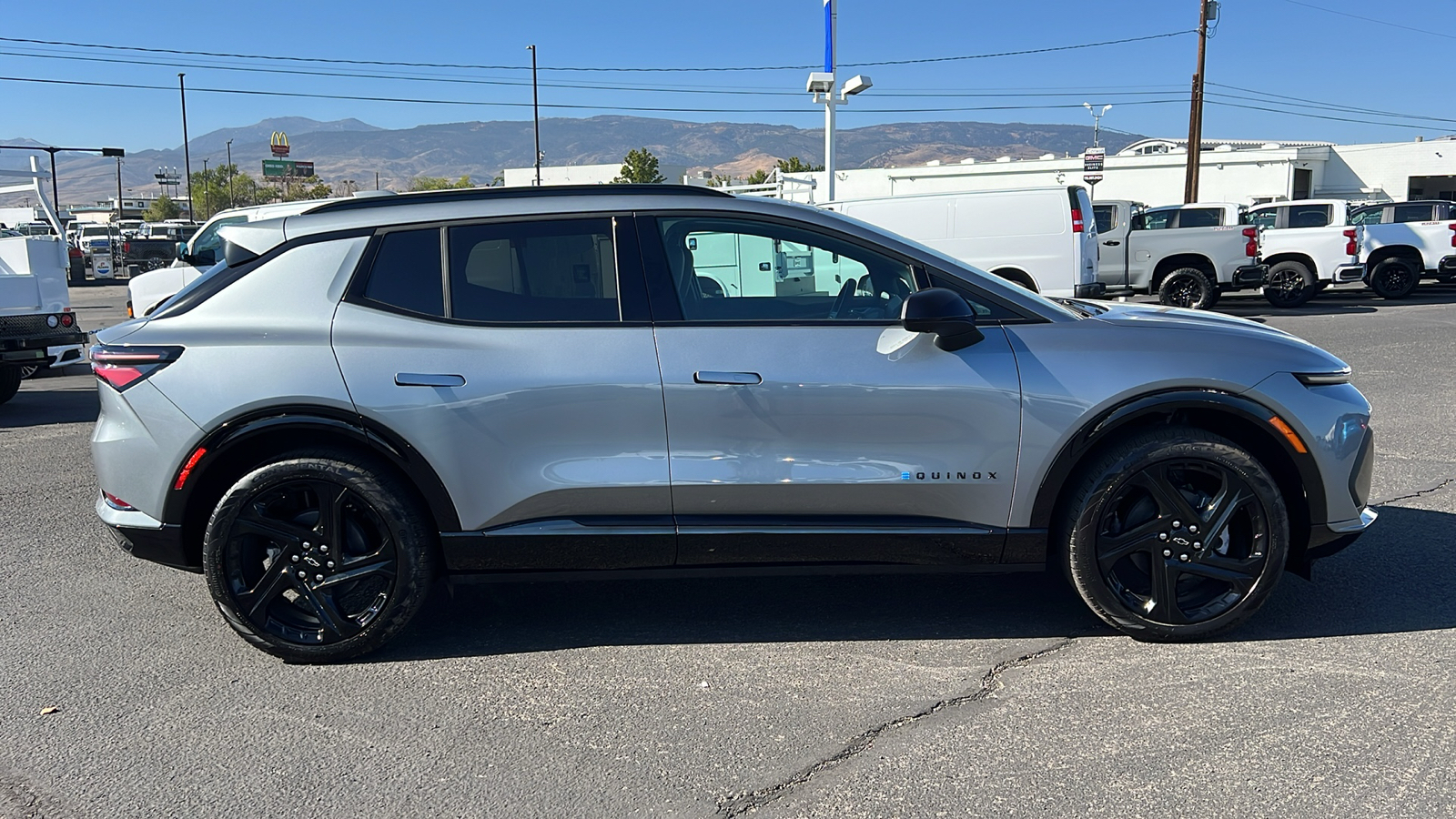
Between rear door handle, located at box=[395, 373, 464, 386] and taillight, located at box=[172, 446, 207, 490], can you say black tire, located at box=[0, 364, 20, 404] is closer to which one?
taillight, located at box=[172, 446, 207, 490]

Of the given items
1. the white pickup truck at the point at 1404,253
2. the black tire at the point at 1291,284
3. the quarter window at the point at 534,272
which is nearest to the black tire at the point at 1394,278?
the white pickup truck at the point at 1404,253

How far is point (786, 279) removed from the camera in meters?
3.97

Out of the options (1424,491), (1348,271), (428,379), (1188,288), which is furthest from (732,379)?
(1348,271)

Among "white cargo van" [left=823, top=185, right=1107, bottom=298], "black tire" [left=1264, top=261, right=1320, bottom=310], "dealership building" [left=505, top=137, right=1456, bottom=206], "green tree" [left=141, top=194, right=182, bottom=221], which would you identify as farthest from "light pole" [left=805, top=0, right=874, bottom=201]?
"green tree" [left=141, top=194, right=182, bottom=221]

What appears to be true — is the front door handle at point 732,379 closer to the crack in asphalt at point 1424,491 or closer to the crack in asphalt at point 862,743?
the crack in asphalt at point 862,743

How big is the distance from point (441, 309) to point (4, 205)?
15.0 meters

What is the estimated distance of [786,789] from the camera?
2.96m

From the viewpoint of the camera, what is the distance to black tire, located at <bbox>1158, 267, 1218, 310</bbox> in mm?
17562

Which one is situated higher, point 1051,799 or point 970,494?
point 970,494

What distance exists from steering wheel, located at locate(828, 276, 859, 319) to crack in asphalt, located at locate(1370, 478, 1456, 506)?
3619 mm

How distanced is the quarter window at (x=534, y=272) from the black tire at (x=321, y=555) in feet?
2.36

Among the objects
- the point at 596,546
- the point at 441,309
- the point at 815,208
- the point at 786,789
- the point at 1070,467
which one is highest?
the point at 815,208

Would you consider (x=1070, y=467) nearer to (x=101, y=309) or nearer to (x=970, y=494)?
(x=970, y=494)

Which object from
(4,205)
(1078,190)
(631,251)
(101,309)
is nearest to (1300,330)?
(1078,190)
